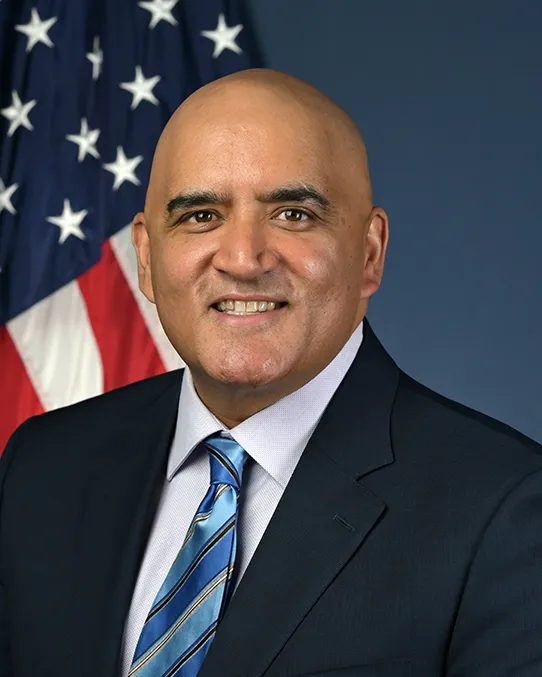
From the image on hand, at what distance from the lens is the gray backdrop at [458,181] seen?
3.67 meters

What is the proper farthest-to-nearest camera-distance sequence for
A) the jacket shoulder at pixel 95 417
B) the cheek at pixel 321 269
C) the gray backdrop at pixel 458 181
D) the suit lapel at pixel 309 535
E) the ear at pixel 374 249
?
1. the gray backdrop at pixel 458 181
2. the jacket shoulder at pixel 95 417
3. the ear at pixel 374 249
4. the cheek at pixel 321 269
5. the suit lapel at pixel 309 535

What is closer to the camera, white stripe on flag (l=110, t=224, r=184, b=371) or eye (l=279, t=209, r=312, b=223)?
eye (l=279, t=209, r=312, b=223)

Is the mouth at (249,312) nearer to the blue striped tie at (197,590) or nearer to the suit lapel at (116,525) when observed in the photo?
the blue striped tie at (197,590)

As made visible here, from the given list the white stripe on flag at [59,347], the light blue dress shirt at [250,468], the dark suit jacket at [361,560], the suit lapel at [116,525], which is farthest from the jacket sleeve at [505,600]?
the white stripe on flag at [59,347]

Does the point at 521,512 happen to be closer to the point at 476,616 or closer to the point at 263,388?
the point at 476,616

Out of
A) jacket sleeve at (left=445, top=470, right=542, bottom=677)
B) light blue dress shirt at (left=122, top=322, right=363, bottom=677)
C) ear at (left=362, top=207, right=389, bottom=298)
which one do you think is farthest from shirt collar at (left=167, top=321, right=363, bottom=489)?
jacket sleeve at (left=445, top=470, right=542, bottom=677)

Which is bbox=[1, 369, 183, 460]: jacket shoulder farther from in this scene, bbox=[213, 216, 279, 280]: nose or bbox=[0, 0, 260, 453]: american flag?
bbox=[0, 0, 260, 453]: american flag

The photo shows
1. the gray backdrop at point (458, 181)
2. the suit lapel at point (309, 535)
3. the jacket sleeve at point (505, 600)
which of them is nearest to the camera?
the jacket sleeve at point (505, 600)

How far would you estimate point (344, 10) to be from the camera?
3887 millimetres

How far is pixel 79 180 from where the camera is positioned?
380 centimetres

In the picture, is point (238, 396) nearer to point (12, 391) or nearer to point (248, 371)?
point (248, 371)

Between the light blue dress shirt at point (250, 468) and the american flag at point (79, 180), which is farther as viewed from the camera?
the american flag at point (79, 180)

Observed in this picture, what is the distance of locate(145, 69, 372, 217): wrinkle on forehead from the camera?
1860 mm

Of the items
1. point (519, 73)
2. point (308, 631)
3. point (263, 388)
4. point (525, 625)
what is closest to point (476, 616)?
point (525, 625)
